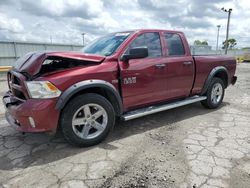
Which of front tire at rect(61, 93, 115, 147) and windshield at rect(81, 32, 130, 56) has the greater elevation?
windshield at rect(81, 32, 130, 56)

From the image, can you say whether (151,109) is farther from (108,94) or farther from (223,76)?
(223,76)

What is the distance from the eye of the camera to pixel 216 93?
5.73m

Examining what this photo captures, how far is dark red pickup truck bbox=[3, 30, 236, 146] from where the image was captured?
123 inches

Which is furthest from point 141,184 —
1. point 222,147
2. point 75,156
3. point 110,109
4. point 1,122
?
point 1,122

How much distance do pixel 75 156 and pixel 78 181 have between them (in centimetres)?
65

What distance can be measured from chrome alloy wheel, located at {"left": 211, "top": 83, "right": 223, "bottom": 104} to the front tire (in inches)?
124

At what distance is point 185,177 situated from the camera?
272 centimetres

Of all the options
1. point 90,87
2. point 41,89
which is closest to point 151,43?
point 90,87

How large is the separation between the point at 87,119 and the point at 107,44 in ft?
5.05

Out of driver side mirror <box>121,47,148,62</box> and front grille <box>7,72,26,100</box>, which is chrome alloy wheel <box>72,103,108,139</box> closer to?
front grille <box>7,72,26,100</box>

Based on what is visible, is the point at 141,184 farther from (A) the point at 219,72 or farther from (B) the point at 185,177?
(A) the point at 219,72

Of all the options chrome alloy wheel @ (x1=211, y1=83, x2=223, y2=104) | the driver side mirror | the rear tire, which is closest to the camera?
the driver side mirror

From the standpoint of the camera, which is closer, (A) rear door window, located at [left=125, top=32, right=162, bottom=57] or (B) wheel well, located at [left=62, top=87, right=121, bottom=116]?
(B) wheel well, located at [left=62, top=87, right=121, bottom=116]

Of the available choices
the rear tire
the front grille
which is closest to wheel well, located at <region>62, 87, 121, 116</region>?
the front grille
